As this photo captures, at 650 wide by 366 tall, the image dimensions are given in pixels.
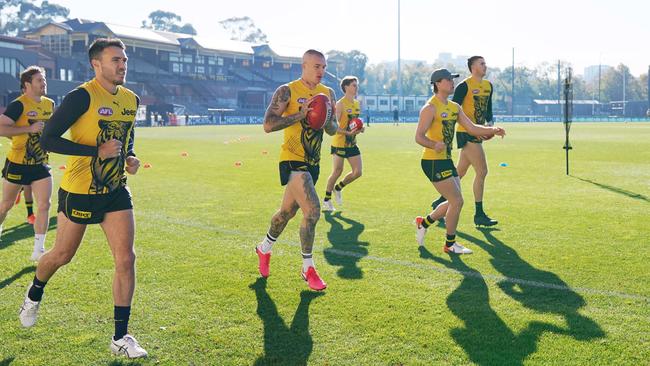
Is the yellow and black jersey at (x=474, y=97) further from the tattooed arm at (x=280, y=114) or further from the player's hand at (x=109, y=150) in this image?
the player's hand at (x=109, y=150)

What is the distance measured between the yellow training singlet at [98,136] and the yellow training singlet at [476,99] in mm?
5879

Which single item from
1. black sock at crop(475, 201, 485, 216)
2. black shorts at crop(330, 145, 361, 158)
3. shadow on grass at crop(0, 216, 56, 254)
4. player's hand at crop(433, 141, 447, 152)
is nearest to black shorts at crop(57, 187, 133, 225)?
player's hand at crop(433, 141, 447, 152)

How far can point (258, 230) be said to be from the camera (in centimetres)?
924

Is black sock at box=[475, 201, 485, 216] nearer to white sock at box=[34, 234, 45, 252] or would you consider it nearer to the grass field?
the grass field

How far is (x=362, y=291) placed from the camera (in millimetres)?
6012

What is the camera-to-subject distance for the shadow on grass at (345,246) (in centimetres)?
689

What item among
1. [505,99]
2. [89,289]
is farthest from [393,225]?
[505,99]

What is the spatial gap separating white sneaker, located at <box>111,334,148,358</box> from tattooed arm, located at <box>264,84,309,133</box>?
7.99 ft

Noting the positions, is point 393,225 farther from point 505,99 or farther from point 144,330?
point 505,99

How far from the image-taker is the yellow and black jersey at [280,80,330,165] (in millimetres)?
6352

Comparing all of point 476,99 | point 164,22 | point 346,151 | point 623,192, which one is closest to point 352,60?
point 164,22

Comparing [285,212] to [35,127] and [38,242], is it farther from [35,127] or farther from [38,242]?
[38,242]

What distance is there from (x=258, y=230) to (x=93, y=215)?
15.4ft

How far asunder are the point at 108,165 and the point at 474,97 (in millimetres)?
6328
